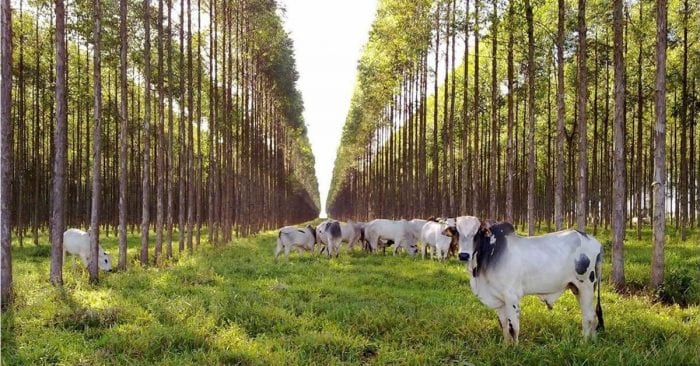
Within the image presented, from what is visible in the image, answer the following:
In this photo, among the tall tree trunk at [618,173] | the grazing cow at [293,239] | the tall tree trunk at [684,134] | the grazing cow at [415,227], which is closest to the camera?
the tall tree trunk at [618,173]

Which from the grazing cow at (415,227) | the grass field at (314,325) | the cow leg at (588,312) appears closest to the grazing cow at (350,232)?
the grazing cow at (415,227)

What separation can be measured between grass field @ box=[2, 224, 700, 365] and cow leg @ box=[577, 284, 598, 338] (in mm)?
231

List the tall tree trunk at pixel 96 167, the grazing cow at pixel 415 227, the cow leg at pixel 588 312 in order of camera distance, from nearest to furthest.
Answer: the cow leg at pixel 588 312 → the tall tree trunk at pixel 96 167 → the grazing cow at pixel 415 227

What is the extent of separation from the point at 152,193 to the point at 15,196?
779 inches

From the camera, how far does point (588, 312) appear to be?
340 inches

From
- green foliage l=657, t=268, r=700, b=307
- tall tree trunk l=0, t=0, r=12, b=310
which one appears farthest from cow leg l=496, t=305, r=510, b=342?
tall tree trunk l=0, t=0, r=12, b=310

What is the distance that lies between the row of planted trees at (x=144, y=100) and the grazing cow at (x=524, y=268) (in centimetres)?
978

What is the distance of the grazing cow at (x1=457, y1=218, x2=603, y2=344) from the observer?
332 inches

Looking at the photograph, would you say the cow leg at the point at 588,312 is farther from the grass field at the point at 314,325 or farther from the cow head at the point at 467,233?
the cow head at the point at 467,233

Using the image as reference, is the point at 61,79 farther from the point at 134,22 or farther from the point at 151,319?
the point at 134,22

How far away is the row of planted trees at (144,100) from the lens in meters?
15.2

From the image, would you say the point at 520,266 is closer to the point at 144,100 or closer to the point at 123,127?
the point at 123,127

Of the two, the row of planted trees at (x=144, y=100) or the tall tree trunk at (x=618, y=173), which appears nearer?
the tall tree trunk at (x=618, y=173)

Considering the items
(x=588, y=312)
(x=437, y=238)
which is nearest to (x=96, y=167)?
(x=437, y=238)
